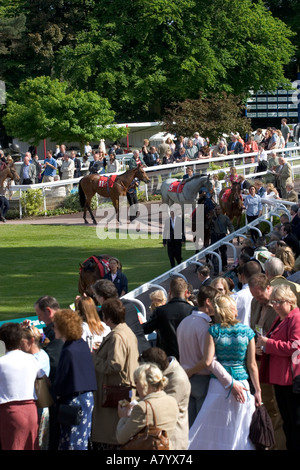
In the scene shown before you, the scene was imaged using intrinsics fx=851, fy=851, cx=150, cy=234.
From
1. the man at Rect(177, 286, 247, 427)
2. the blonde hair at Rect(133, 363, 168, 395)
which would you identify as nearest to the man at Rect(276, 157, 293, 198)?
the man at Rect(177, 286, 247, 427)

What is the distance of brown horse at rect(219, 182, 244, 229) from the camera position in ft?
65.5

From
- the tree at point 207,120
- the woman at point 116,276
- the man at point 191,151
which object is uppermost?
the tree at point 207,120

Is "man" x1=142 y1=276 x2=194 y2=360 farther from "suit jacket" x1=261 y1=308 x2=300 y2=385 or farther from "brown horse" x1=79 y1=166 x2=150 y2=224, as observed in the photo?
"brown horse" x1=79 y1=166 x2=150 y2=224

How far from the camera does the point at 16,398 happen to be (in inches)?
→ 260

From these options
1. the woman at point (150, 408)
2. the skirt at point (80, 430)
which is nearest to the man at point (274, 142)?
the skirt at point (80, 430)

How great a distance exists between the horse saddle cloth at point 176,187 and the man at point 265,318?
44.1 feet

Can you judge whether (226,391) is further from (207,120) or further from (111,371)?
(207,120)

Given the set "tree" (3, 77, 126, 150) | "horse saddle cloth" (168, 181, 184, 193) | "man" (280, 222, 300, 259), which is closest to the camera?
"man" (280, 222, 300, 259)

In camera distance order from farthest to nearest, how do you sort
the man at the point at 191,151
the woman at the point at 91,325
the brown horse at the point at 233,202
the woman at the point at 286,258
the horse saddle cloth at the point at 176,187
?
the man at the point at 191,151, the horse saddle cloth at the point at 176,187, the brown horse at the point at 233,202, the woman at the point at 286,258, the woman at the point at 91,325

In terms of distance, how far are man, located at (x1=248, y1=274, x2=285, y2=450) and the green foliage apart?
701 inches

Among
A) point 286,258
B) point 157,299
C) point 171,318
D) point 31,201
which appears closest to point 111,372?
point 171,318

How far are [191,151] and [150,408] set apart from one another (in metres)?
23.0

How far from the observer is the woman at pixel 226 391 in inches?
269

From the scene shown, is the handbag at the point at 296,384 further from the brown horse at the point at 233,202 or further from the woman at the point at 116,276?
the brown horse at the point at 233,202
